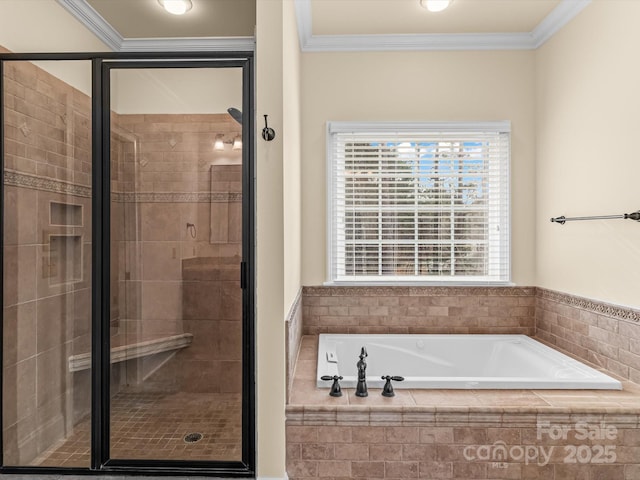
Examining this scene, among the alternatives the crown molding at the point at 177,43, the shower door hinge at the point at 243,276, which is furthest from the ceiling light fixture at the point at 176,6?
the shower door hinge at the point at 243,276

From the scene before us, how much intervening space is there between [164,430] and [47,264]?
3.27 feet

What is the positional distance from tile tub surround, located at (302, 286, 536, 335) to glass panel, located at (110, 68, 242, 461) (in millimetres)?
1143

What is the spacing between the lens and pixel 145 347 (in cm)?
201

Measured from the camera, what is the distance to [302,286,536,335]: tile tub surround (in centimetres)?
301

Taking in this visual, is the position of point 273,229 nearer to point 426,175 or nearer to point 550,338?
point 426,175

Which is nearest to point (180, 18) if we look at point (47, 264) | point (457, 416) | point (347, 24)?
point (347, 24)

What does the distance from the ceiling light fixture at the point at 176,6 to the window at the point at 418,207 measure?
1.22 meters

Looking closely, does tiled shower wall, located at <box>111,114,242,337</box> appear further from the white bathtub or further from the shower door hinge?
the white bathtub

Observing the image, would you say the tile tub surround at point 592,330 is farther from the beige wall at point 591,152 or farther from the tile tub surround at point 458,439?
the tile tub surround at point 458,439

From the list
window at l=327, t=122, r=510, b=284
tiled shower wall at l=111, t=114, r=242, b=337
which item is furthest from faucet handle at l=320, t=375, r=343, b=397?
window at l=327, t=122, r=510, b=284

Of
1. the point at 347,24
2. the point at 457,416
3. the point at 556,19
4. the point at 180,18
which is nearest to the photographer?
the point at 457,416

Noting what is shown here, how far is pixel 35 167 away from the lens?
2.02m

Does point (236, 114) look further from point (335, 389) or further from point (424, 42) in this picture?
point (424, 42)

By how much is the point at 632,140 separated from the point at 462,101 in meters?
1.16
